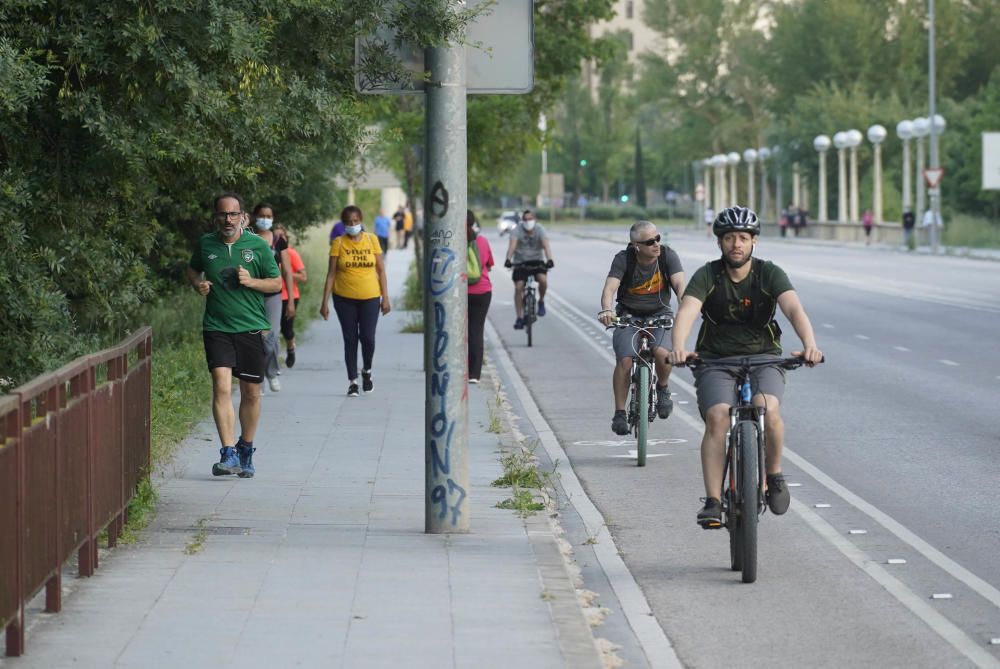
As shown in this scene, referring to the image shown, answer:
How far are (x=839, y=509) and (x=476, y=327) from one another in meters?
8.42

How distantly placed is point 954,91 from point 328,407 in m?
104

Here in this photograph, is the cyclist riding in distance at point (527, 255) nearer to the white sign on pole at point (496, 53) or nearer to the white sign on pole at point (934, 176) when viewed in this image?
the white sign on pole at point (496, 53)

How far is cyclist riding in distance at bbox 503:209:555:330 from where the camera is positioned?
24375 mm

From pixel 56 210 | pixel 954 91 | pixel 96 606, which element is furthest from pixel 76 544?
pixel 954 91

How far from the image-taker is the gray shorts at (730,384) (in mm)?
8352

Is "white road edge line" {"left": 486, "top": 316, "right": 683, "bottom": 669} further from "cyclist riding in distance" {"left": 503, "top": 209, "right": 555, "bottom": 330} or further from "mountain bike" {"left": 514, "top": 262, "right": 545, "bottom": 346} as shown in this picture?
"cyclist riding in distance" {"left": 503, "top": 209, "right": 555, "bottom": 330}

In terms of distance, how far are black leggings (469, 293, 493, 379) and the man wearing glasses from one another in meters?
7.08

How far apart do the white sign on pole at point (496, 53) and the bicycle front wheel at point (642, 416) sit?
11.1 ft

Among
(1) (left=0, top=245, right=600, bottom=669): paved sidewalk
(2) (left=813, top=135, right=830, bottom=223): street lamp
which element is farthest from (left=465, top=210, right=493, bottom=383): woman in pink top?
(2) (left=813, top=135, right=830, bottom=223): street lamp

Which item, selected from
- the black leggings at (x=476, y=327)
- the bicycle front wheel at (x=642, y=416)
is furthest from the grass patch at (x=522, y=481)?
the black leggings at (x=476, y=327)

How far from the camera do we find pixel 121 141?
30.8 feet

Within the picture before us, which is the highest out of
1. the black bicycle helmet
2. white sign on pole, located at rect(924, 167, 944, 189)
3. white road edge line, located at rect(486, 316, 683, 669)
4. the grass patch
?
white sign on pole, located at rect(924, 167, 944, 189)

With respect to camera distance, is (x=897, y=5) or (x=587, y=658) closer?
(x=587, y=658)

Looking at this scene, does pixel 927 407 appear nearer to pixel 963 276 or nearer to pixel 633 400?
pixel 633 400
